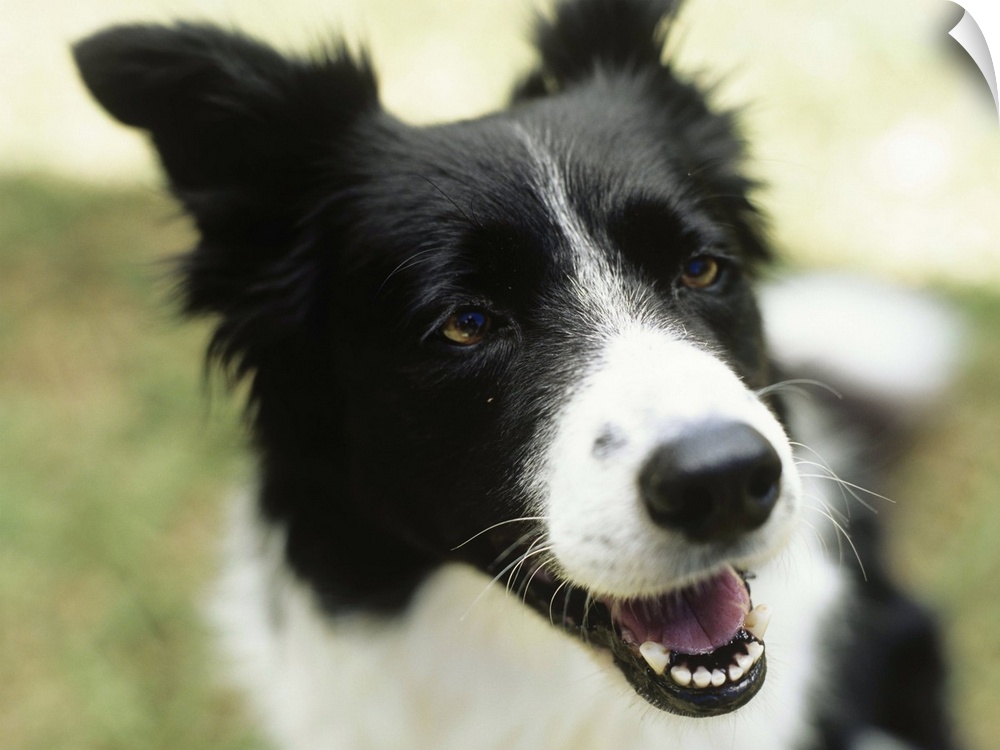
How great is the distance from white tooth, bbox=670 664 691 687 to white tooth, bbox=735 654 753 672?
4.0 inches

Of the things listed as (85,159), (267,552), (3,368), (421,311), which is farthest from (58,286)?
(421,311)

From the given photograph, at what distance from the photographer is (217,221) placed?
2221mm

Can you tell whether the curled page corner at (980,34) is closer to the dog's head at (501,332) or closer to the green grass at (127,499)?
the dog's head at (501,332)

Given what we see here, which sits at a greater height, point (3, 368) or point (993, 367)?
point (993, 367)

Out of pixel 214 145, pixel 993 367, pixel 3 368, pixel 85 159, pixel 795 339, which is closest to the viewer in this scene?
pixel 214 145

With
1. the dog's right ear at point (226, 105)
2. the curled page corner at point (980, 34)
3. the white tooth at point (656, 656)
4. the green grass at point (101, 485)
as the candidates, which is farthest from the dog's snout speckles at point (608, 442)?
the green grass at point (101, 485)

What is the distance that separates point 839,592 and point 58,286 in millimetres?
3898

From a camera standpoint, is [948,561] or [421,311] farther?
[948,561]

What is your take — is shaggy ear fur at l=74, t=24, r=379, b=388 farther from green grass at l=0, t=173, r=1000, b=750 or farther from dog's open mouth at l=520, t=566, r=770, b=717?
dog's open mouth at l=520, t=566, r=770, b=717

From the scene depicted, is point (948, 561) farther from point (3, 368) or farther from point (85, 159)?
point (85, 159)

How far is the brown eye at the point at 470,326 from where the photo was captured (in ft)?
6.63

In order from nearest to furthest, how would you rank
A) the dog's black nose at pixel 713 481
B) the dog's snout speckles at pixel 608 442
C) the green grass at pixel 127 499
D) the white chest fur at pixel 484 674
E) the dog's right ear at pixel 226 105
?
the dog's black nose at pixel 713 481, the dog's snout speckles at pixel 608 442, the dog's right ear at pixel 226 105, the white chest fur at pixel 484 674, the green grass at pixel 127 499

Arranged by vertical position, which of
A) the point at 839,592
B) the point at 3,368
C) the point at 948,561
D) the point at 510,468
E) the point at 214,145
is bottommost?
the point at 3,368

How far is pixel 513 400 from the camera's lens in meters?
1.97
